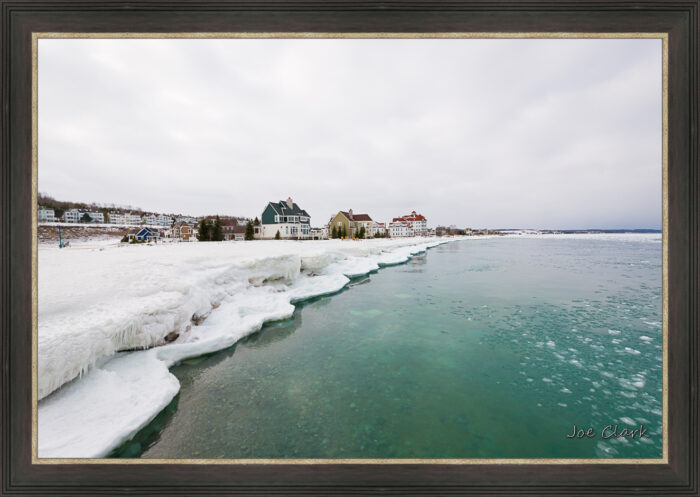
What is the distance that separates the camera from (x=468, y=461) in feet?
5.67

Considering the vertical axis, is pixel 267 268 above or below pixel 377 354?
above

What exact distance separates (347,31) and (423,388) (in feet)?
16.0

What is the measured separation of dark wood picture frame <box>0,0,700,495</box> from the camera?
166 centimetres

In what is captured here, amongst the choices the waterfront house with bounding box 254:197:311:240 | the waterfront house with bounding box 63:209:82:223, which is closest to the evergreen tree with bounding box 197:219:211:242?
the waterfront house with bounding box 254:197:311:240

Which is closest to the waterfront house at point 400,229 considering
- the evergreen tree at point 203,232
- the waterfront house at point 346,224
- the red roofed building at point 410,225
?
the red roofed building at point 410,225

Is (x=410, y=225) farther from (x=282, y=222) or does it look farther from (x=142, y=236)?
(x=142, y=236)

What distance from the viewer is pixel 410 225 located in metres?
70.1

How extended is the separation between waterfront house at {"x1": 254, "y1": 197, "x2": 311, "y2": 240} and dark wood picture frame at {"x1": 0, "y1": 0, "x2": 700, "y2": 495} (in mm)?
29669

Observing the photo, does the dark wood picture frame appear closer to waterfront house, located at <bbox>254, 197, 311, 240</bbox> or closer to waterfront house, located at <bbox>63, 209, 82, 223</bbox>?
waterfront house, located at <bbox>63, 209, 82, 223</bbox>

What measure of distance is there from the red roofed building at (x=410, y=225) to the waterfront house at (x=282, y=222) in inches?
1541

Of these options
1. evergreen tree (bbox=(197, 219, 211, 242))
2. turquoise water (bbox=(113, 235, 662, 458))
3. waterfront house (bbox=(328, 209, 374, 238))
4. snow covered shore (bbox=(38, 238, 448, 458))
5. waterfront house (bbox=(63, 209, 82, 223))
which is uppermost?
waterfront house (bbox=(328, 209, 374, 238))
